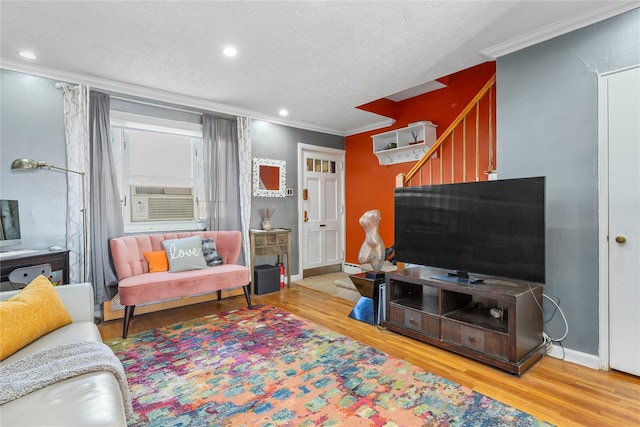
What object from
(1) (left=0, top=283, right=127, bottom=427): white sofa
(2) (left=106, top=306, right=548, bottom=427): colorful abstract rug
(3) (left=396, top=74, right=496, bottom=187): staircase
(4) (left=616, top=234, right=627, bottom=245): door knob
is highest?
(3) (left=396, top=74, right=496, bottom=187): staircase

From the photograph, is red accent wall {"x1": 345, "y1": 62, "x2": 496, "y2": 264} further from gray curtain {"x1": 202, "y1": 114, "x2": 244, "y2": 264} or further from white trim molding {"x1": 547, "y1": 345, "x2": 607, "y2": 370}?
gray curtain {"x1": 202, "y1": 114, "x2": 244, "y2": 264}

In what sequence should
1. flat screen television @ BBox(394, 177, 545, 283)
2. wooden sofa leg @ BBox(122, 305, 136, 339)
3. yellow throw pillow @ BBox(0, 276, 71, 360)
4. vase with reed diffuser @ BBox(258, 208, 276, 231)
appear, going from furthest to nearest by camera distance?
vase with reed diffuser @ BBox(258, 208, 276, 231) < wooden sofa leg @ BBox(122, 305, 136, 339) < flat screen television @ BBox(394, 177, 545, 283) < yellow throw pillow @ BBox(0, 276, 71, 360)

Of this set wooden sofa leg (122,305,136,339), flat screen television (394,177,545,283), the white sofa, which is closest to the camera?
the white sofa

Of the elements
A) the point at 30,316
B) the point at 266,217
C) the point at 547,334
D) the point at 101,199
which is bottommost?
the point at 547,334

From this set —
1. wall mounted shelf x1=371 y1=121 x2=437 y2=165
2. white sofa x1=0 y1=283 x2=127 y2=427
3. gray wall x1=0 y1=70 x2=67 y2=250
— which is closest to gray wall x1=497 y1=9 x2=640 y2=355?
wall mounted shelf x1=371 y1=121 x2=437 y2=165

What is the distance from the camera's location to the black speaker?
13.9 feet

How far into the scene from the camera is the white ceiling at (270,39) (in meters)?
2.11

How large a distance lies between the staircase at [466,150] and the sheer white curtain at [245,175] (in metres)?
2.04

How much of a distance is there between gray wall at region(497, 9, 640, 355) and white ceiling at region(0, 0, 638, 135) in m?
0.15

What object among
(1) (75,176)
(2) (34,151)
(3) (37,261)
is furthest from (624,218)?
(2) (34,151)

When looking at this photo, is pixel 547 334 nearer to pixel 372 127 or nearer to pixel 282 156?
pixel 372 127

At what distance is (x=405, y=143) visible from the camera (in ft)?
14.4

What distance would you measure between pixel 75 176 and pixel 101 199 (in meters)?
0.31

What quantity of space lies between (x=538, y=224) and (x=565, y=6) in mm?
1456
